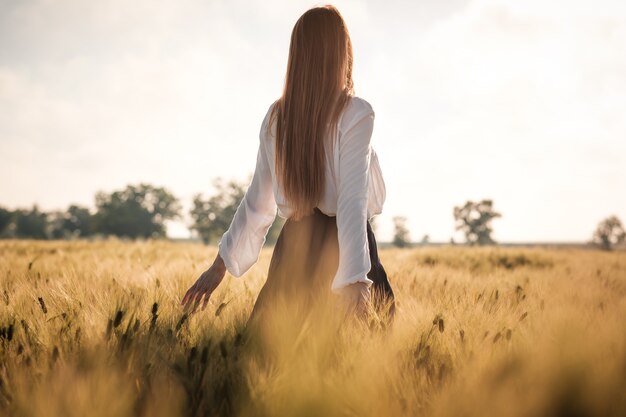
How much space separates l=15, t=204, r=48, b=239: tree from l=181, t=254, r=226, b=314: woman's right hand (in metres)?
79.5

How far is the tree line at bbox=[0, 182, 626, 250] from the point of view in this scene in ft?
183

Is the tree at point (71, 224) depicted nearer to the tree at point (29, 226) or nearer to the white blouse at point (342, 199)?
the tree at point (29, 226)

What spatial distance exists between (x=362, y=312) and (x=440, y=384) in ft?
1.63

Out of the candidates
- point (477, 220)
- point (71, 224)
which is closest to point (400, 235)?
point (477, 220)

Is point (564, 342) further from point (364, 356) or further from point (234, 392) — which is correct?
point (234, 392)

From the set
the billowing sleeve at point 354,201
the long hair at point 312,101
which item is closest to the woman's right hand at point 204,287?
the long hair at point 312,101

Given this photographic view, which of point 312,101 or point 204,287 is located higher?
point 312,101

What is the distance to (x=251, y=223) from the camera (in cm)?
224

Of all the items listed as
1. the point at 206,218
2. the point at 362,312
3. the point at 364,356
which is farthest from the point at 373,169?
the point at 206,218

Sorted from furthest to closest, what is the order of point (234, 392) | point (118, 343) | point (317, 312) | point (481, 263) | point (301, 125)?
1. point (481, 263)
2. point (301, 125)
3. point (317, 312)
4. point (118, 343)
5. point (234, 392)

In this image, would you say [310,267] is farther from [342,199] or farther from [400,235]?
[400,235]

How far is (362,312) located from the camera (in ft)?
5.53

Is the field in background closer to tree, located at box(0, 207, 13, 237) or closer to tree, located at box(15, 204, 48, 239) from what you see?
tree, located at box(0, 207, 13, 237)

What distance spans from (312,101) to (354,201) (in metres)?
0.53
